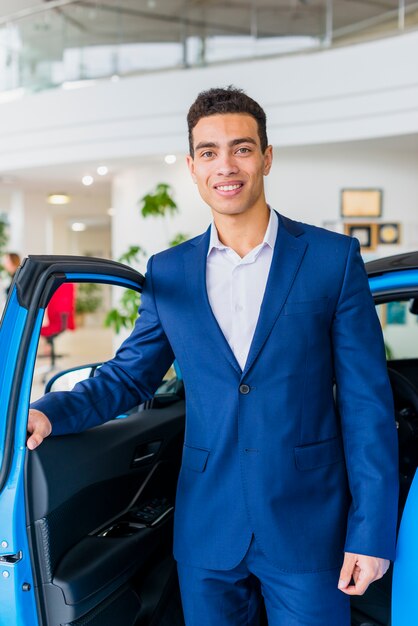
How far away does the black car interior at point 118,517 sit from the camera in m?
1.41

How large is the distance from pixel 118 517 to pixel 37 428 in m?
0.55

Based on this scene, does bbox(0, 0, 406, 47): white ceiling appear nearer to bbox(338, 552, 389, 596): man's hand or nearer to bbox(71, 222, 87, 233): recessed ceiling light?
bbox(338, 552, 389, 596): man's hand

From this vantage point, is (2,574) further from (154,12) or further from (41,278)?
(154,12)

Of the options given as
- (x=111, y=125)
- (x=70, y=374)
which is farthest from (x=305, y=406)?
(x=111, y=125)

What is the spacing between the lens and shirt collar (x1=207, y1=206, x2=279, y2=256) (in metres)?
1.51

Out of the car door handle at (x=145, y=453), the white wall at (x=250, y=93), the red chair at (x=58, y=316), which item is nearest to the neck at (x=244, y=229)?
the car door handle at (x=145, y=453)

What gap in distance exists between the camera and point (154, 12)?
8.69 meters

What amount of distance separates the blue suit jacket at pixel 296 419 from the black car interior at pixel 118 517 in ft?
0.50

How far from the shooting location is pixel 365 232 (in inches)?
330

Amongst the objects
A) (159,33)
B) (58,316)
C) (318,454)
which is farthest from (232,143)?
(159,33)

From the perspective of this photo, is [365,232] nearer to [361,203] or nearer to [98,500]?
[361,203]

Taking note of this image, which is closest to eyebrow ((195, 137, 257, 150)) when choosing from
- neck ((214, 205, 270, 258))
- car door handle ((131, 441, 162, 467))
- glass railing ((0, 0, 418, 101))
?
neck ((214, 205, 270, 258))

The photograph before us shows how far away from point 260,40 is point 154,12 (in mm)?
1720

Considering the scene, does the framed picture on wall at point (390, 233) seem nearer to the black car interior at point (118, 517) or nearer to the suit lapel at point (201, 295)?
the black car interior at point (118, 517)
